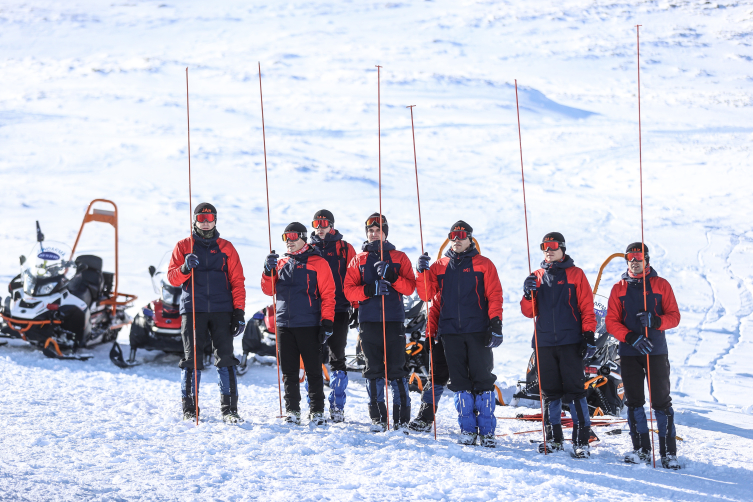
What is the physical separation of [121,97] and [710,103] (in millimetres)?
23196

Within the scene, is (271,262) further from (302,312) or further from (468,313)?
(468,313)

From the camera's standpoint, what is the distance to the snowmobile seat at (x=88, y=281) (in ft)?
28.2

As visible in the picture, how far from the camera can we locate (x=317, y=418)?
556 cm

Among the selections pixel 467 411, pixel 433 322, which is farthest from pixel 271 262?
pixel 467 411

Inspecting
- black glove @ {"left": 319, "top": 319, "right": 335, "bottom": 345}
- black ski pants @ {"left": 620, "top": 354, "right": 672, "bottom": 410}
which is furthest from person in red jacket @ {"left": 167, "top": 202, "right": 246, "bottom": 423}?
black ski pants @ {"left": 620, "top": 354, "right": 672, "bottom": 410}

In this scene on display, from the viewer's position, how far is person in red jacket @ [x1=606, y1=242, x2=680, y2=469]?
5.03m

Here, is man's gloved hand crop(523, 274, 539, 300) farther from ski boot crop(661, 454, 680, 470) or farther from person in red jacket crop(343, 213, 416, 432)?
ski boot crop(661, 454, 680, 470)

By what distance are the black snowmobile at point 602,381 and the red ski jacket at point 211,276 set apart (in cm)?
268

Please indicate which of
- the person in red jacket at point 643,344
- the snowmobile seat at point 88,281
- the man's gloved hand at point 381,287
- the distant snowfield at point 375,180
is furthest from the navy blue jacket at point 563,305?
the snowmobile seat at point 88,281

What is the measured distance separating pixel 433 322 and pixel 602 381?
70.7 inches

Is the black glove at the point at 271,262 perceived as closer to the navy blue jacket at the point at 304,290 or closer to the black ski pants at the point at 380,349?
the navy blue jacket at the point at 304,290

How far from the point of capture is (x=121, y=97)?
98.6 ft

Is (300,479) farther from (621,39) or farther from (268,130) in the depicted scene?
(621,39)

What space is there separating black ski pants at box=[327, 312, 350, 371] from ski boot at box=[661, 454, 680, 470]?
7.90 feet
